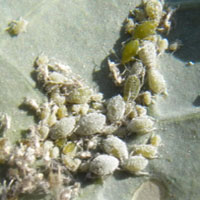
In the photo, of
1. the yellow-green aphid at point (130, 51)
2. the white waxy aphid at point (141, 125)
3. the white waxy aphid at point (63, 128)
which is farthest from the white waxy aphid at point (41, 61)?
the white waxy aphid at point (141, 125)

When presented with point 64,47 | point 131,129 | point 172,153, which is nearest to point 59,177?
point 131,129

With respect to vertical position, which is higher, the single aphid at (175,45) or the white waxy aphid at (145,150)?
the single aphid at (175,45)

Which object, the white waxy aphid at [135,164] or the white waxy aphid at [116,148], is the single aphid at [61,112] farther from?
the white waxy aphid at [135,164]

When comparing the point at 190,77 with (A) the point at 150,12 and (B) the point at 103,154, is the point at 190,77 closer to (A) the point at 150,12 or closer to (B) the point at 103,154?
(A) the point at 150,12

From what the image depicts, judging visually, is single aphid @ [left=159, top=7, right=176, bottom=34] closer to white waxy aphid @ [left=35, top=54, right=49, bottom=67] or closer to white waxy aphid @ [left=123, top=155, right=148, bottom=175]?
white waxy aphid @ [left=35, top=54, right=49, bottom=67]

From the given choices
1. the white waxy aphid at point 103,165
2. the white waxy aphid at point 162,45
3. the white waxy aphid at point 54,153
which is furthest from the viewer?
the white waxy aphid at point 162,45

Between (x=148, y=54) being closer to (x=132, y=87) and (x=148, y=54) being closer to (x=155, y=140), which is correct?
(x=132, y=87)
